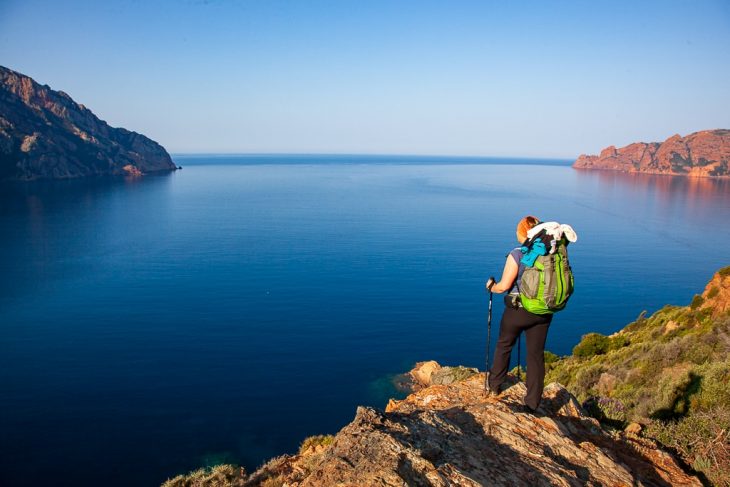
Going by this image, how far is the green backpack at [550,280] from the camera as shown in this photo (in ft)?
17.8

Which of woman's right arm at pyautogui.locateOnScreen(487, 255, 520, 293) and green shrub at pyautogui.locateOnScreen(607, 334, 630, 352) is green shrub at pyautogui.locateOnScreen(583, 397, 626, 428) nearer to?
woman's right arm at pyautogui.locateOnScreen(487, 255, 520, 293)

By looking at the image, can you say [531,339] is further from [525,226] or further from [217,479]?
[217,479]

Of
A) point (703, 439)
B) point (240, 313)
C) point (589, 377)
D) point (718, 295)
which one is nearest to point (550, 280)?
point (703, 439)

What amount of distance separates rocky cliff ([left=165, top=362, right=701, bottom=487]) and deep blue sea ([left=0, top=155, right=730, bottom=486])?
70.5 ft

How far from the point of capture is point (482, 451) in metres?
4.89

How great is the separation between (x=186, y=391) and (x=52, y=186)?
13065 cm

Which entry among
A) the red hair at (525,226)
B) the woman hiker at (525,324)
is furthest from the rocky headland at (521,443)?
the red hair at (525,226)

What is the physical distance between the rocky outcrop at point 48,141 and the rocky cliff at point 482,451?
168m

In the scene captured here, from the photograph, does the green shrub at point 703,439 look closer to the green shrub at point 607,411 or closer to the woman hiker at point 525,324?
the green shrub at point 607,411

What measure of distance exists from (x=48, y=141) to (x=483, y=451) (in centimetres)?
18667

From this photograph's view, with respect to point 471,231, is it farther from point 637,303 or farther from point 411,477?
point 411,477

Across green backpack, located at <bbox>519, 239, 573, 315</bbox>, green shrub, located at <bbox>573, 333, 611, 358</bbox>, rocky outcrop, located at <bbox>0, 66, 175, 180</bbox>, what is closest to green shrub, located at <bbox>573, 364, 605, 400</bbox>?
green shrub, located at <bbox>573, 333, 611, 358</bbox>

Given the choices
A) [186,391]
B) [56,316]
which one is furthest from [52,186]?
[186,391]

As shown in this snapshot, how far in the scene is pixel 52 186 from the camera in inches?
5217
